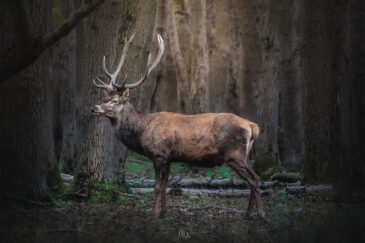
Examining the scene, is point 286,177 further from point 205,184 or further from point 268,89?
point 268,89

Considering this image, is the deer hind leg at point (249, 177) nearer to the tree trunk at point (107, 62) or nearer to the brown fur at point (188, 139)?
the brown fur at point (188, 139)

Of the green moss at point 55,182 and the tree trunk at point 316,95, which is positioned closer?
the green moss at point 55,182

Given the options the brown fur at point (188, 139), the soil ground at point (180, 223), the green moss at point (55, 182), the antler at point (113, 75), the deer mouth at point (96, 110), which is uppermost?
the antler at point (113, 75)

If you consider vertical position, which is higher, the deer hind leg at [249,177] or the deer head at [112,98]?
the deer head at [112,98]

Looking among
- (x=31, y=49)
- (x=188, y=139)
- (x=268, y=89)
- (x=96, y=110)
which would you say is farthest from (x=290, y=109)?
(x=31, y=49)

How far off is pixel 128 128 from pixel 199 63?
26.2ft

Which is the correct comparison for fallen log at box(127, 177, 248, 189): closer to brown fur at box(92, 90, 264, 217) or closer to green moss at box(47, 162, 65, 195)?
green moss at box(47, 162, 65, 195)

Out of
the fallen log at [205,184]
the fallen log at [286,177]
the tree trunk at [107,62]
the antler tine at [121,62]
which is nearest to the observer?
the antler tine at [121,62]

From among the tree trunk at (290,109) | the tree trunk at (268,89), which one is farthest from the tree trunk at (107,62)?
the tree trunk at (290,109)

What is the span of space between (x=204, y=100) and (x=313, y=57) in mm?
5490

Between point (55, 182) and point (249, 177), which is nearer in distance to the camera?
point (249, 177)

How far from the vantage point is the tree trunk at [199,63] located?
49.6ft

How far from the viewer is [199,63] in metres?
15.4

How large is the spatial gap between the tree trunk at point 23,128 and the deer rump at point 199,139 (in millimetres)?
1835
